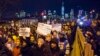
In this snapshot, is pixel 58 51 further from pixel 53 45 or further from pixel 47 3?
pixel 47 3

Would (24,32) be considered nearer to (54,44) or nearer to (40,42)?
(40,42)

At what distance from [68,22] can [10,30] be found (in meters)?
1.30

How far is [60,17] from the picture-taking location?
248 inches

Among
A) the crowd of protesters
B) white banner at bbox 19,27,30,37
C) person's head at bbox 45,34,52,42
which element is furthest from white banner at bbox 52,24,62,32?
white banner at bbox 19,27,30,37

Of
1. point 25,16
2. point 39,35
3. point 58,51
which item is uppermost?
point 25,16

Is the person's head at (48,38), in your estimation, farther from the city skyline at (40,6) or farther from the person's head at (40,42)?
the city skyline at (40,6)

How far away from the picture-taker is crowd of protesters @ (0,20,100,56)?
5.98 m

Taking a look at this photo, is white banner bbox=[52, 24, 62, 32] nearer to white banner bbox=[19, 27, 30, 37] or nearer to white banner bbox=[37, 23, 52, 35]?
white banner bbox=[37, 23, 52, 35]

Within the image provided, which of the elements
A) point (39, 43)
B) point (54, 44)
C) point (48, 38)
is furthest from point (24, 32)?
point (54, 44)

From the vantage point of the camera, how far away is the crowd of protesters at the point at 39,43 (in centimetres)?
598

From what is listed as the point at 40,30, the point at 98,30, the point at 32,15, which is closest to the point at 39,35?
the point at 40,30

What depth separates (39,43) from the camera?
19.7 ft

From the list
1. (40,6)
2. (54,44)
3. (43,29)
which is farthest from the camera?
(40,6)

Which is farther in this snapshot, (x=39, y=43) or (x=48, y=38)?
(x=48, y=38)
